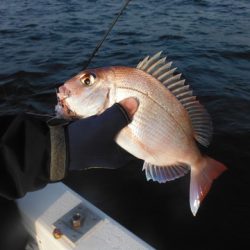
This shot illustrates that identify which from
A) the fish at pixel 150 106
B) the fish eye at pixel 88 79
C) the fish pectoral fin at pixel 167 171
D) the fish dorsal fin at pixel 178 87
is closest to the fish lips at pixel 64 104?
the fish at pixel 150 106

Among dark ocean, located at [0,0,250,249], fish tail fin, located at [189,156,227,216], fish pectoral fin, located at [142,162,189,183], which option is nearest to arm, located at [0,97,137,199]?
fish pectoral fin, located at [142,162,189,183]

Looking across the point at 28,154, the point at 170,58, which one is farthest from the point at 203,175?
the point at 170,58

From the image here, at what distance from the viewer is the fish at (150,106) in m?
2.04

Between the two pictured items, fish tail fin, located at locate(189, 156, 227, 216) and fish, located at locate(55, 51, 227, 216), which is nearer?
fish, located at locate(55, 51, 227, 216)

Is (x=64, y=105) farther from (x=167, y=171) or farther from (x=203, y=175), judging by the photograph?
(x=203, y=175)

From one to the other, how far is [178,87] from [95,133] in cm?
54

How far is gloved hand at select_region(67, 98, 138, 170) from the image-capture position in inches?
80.0

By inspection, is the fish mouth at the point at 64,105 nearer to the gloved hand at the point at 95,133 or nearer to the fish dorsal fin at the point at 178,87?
the gloved hand at the point at 95,133

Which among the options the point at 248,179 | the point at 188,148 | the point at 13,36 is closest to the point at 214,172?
the point at 188,148

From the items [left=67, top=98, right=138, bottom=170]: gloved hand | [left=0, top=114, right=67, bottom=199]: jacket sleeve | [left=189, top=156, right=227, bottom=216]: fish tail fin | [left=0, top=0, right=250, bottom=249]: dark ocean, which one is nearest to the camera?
[left=0, top=114, right=67, bottom=199]: jacket sleeve

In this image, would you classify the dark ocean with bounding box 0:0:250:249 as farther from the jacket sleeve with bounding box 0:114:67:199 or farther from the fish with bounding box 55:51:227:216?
the jacket sleeve with bounding box 0:114:67:199

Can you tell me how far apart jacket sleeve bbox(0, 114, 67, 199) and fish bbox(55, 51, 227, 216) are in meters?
0.23

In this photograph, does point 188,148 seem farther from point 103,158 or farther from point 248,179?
point 248,179

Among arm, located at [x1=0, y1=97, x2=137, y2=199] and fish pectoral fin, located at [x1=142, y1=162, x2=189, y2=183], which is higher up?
arm, located at [x1=0, y1=97, x2=137, y2=199]
